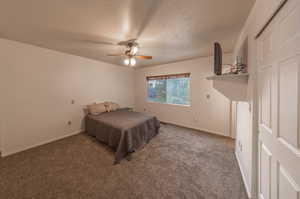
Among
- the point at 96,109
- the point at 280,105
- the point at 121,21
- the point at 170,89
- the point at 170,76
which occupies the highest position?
the point at 121,21

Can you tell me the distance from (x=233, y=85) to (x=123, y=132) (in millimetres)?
2031

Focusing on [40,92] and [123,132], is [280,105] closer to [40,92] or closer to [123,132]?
[123,132]

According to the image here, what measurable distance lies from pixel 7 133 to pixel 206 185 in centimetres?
366

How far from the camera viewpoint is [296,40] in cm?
63

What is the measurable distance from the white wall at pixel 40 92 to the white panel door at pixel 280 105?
388cm

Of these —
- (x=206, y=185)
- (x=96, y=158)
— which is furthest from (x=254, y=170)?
(x=96, y=158)

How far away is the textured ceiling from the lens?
4.19 ft

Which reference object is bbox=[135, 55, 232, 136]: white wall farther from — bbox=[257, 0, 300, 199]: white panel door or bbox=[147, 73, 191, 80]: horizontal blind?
bbox=[257, 0, 300, 199]: white panel door

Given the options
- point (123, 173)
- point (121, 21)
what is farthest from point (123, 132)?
point (121, 21)

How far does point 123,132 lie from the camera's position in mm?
2127

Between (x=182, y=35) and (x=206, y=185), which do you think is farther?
(x=182, y=35)

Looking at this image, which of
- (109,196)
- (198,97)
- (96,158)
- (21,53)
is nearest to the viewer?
(109,196)

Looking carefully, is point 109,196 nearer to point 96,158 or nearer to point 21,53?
point 96,158

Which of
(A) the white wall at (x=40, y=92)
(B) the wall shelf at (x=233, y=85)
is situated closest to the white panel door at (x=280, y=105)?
(B) the wall shelf at (x=233, y=85)
